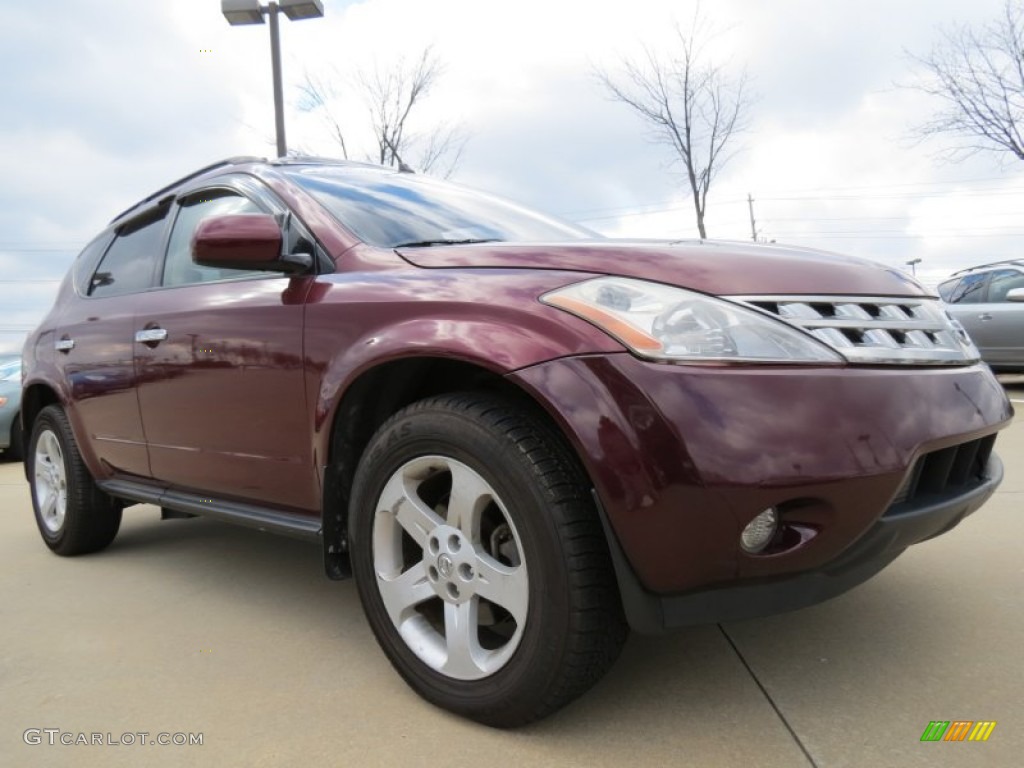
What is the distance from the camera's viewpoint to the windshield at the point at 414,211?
8.27 ft

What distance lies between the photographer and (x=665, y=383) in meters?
1.62

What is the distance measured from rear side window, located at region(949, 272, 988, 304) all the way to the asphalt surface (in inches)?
283

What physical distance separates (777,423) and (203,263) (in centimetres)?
177

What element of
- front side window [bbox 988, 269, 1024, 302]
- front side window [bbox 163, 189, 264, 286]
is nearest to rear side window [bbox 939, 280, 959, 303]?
front side window [bbox 988, 269, 1024, 302]

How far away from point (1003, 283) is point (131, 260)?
9.16 m

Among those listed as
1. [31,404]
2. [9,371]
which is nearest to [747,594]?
[31,404]

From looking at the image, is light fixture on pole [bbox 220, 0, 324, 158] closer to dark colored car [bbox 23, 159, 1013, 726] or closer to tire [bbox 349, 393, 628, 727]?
dark colored car [bbox 23, 159, 1013, 726]

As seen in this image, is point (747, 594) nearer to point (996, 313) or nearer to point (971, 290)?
point (996, 313)

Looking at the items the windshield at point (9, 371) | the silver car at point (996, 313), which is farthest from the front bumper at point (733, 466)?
the windshield at point (9, 371)

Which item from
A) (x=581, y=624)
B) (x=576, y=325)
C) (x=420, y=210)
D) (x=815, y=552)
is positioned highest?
(x=420, y=210)

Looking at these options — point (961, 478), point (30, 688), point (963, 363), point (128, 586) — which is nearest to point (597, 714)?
point (961, 478)

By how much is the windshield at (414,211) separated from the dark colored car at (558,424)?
17 millimetres

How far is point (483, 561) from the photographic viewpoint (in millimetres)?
1879

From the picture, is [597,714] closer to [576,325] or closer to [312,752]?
[312,752]
